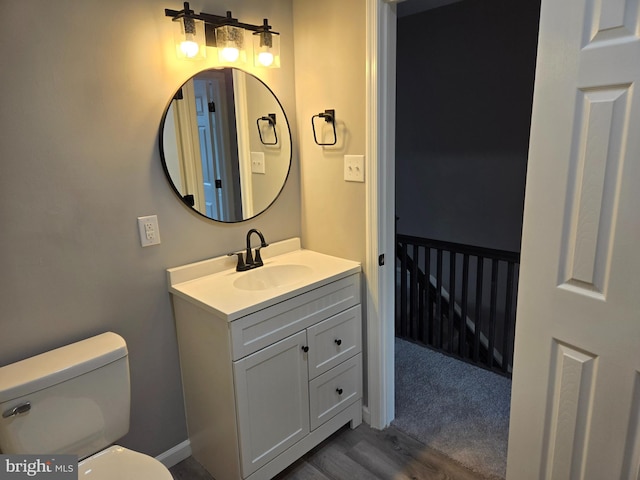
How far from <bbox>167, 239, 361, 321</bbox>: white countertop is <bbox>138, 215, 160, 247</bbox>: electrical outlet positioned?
0.16 meters

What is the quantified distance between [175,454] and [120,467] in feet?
2.23

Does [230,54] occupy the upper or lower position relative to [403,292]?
upper

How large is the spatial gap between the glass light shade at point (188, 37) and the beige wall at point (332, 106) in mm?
573

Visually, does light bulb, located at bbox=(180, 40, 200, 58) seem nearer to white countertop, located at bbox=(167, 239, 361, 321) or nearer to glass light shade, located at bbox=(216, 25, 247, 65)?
glass light shade, located at bbox=(216, 25, 247, 65)

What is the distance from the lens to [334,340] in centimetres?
204

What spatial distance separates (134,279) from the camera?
5.93 ft

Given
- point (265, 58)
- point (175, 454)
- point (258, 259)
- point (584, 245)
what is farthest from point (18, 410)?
point (584, 245)

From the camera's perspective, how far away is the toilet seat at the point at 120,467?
4.57 feet

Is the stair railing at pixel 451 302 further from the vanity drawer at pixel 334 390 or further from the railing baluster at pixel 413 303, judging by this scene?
the vanity drawer at pixel 334 390

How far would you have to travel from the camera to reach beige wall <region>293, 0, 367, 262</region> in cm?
194

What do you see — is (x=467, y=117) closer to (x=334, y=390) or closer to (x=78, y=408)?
(x=334, y=390)

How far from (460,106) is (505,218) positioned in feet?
3.61

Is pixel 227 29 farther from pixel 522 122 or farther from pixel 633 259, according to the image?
pixel 522 122

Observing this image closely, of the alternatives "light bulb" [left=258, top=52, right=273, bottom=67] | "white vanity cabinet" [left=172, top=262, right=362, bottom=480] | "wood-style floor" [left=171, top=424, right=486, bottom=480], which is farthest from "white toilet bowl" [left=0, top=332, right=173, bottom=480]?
"light bulb" [left=258, top=52, right=273, bottom=67]
